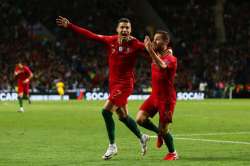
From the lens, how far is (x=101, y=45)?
57.8m

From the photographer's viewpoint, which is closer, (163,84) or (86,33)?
(163,84)

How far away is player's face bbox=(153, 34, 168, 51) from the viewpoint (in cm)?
1302

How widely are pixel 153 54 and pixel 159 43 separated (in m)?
0.58

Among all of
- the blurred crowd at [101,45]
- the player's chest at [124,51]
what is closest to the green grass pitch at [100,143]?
the player's chest at [124,51]

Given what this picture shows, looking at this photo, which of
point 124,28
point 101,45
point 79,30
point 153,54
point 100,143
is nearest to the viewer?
point 153,54

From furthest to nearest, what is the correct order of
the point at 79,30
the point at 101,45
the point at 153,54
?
the point at 101,45 → the point at 79,30 → the point at 153,54

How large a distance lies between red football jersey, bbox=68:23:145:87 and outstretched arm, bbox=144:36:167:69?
1362mm

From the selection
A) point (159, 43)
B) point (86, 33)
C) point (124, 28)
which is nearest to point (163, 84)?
point (159, 43)

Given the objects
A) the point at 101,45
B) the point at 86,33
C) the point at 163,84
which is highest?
the point at 101,45

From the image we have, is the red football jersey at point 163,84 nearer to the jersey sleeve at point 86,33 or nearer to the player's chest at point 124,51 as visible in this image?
the player's chest at point 124,51

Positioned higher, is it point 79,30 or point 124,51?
point 79,30

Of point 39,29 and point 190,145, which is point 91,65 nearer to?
point 39,29

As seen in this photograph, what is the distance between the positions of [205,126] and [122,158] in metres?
10.1

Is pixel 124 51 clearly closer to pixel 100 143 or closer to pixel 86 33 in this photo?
pixel 86 33
